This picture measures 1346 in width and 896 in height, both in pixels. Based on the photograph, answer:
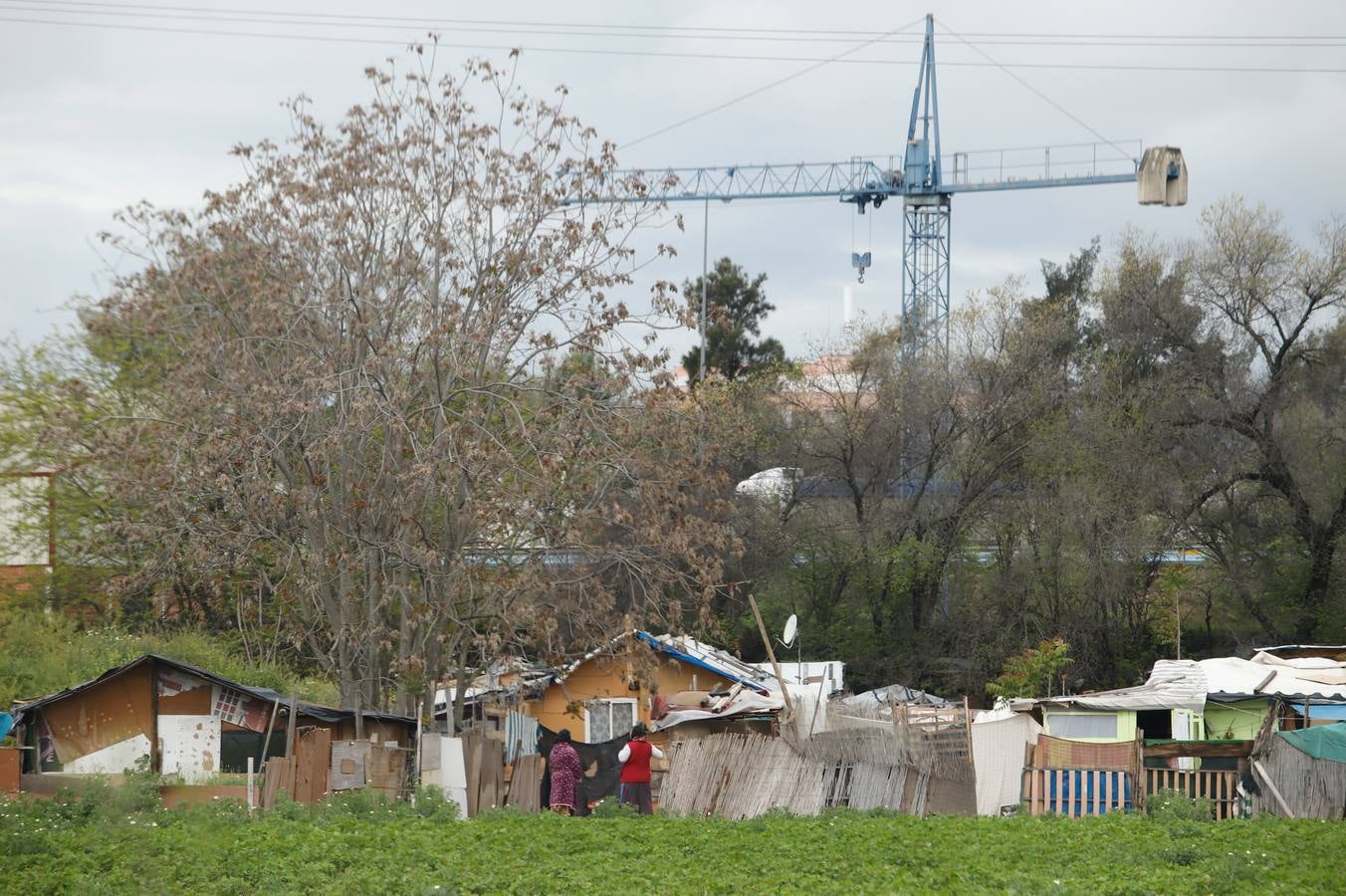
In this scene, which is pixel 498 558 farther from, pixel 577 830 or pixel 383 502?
pixel 577 830

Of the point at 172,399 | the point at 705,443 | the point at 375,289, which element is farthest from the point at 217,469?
the point at 705,443

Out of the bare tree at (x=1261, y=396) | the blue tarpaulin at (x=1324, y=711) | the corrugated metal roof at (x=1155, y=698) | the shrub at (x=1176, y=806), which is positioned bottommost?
the shrub at (x=1176, y=806)

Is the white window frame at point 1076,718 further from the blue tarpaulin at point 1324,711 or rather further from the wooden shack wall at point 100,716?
the wooden shack wall at point 100,716

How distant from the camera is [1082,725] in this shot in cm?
2433

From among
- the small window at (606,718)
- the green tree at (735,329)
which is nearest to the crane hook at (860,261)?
the green tree at (735,329)

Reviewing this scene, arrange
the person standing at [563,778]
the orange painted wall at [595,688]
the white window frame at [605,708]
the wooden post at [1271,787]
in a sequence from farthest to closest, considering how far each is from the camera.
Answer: the orange painted wall at [595,688], the white window frame at [605,708], the person standing at [563,778], the wooden post at [1271,787]

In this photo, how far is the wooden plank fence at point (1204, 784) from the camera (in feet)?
65.7

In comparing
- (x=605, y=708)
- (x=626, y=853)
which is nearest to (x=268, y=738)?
(x=626, y=853)

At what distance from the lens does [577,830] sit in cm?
1606

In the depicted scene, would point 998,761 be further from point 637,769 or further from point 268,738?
point 268,738

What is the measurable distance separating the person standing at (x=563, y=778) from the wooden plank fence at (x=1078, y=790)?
6297 mm

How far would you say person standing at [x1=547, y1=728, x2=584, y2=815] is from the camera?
19.8 meters

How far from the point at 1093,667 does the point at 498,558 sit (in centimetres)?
2261

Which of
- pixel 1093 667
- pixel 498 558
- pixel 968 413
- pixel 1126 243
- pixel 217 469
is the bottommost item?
pixel 1093 667
